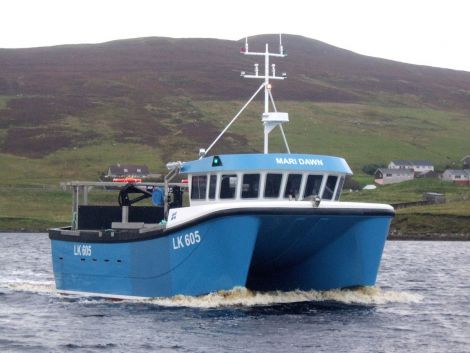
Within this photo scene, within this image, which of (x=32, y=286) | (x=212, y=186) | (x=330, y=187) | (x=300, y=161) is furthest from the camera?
(x=32, y=286)

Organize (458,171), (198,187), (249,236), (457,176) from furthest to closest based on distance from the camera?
(458,171) → (457,176) → (198,187) → (249,236)

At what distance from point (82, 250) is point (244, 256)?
7.59 metres

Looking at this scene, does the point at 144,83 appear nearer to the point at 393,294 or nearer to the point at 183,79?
the point at 183,79

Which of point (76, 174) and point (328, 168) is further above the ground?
point (328, 168)

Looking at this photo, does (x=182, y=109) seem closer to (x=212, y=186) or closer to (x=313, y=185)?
(x=212, y=186)

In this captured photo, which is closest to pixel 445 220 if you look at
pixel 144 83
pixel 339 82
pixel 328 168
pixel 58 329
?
pixel 328 168

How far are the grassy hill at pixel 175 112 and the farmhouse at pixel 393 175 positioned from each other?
318 cm

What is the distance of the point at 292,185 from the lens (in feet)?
100

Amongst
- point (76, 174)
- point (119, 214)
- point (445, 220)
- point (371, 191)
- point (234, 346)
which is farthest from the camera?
point (76, 174)

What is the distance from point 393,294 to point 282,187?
5858 millimetres

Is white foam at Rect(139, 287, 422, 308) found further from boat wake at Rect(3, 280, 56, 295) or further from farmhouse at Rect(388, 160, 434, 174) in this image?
farmhouse at Rect(388, 160, 434, 174)

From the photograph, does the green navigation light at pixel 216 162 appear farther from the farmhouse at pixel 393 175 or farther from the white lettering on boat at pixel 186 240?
the farmhouse at pixel 393 175

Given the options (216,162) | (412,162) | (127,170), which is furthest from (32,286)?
(412,162)

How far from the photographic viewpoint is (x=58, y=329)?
27.1 meters
